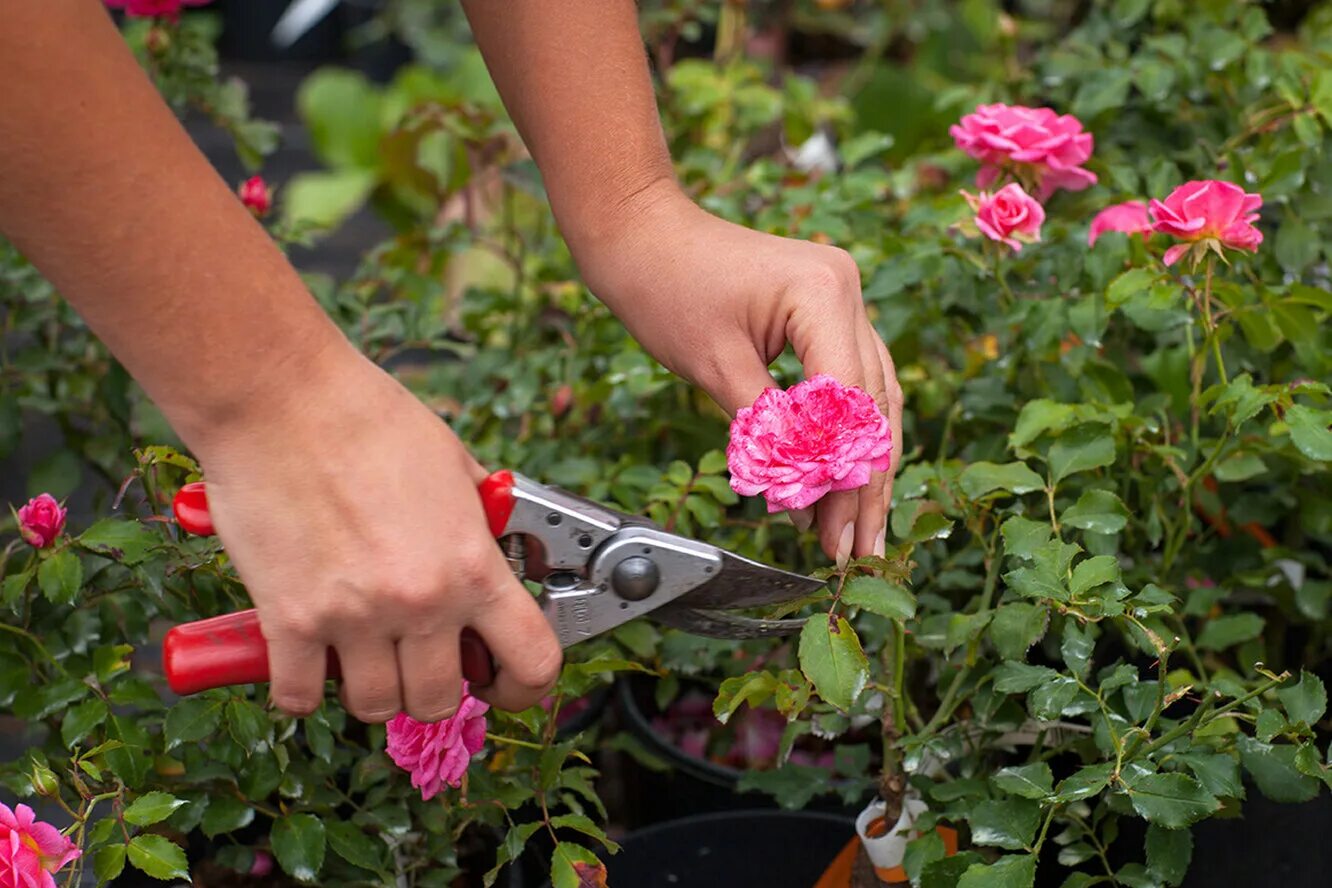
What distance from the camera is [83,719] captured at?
1.16m

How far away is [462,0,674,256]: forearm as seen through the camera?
43.7 inches

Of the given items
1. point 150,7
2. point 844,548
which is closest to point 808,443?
point 844,548

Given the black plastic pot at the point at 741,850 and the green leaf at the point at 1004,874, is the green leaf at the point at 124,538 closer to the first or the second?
the black plastic pot at the point at 741,850

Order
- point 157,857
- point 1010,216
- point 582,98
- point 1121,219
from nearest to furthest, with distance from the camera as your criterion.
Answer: point 157,857 → point 582,98 → point 1010,216 → point 1121,219

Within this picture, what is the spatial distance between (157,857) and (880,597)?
0.52 meters

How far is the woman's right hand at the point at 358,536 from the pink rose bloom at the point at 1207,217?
26.8 inches

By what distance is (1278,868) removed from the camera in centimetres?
126

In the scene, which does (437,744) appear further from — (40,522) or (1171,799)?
(1171,799)

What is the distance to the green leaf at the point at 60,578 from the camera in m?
1.16

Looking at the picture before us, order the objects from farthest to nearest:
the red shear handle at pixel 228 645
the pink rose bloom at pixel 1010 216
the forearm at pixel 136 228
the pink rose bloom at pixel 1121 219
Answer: the pink rose bloom at pixel 1121 219 → the pink rose bloom at pixel 1010 216 → the red shear handle at pixel 228 645 → the forearm at pixel 136 228

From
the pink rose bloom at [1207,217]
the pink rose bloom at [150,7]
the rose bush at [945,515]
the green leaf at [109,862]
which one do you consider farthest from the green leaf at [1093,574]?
the pink rose bloom at [150,7]

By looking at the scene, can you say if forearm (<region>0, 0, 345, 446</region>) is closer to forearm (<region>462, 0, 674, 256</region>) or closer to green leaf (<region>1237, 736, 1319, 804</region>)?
forearm (<region>462, 0, 674, 256</region>)

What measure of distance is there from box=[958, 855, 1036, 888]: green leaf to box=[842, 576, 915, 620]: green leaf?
20cm

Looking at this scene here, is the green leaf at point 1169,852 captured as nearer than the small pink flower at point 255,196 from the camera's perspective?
Yes
